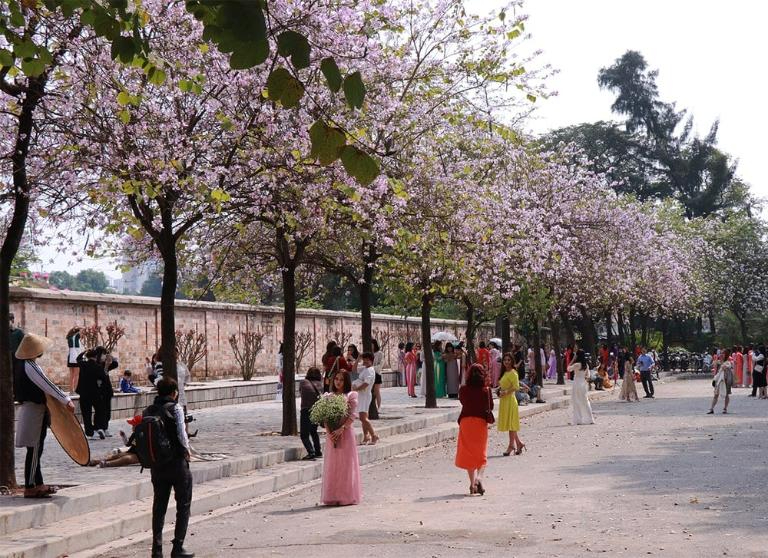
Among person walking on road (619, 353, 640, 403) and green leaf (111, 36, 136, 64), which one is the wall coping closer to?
person walking on road (619, 353, 640, 403)

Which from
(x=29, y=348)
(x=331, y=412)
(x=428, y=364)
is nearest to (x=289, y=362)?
(x=331, y=412)

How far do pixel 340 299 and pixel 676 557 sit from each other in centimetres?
6670

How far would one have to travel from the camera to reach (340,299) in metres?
75.6

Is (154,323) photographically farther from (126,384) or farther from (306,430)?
(306,430)

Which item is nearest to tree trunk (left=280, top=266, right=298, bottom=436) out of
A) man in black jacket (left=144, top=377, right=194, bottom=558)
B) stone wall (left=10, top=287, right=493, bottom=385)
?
stone wall (left=10, top=287, right=493, bottom=385)

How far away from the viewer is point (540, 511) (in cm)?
1188

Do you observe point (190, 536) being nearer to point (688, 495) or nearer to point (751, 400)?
point (688, 495)

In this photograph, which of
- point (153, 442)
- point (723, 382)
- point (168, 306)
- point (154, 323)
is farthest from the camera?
point (154, 323)

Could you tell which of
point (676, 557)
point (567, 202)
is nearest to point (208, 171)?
point (676, 557)

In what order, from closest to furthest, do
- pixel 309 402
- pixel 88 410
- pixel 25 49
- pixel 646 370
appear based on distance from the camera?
1. pixel 25 49
2. pixel 309 402
3. pixel 88 410
4. pixel 646 370

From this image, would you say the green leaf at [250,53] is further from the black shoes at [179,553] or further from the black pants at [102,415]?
the black pants at [102,415]

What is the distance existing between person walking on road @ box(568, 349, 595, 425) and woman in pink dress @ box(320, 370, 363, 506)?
11.9 meters

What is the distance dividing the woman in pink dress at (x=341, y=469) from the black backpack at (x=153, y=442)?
3.62 meters

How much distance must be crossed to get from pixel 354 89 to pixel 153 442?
541cm
